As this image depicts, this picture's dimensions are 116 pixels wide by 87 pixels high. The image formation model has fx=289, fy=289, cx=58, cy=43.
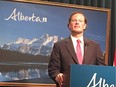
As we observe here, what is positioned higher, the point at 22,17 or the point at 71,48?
the point at 22,17

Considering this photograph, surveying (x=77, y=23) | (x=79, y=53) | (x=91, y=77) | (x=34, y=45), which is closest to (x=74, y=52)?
(x=79, y=53)

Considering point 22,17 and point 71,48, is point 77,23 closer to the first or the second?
point 71,48

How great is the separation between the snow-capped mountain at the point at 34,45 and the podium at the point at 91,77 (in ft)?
4.18

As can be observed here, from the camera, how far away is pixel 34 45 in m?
2.39

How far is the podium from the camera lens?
3.59ft

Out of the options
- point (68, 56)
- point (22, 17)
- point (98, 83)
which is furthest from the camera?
point (22, 17)

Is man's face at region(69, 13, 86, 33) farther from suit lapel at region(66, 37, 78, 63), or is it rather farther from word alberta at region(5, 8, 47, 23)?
word alberta at region(5, 8, 47, 23)

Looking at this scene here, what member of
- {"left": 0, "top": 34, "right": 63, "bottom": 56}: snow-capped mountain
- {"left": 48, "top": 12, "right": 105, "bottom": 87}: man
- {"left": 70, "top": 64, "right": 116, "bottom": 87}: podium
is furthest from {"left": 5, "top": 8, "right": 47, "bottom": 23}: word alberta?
{"left": 70, "top": 64, "right": 116, "bottom": 87}: podium

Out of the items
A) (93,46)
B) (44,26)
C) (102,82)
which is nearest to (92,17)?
(44,26)

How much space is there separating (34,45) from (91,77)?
1338 millimetres

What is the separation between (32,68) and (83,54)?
917mm

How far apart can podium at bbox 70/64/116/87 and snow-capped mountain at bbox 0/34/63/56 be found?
127 cm

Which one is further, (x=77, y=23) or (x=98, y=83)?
(x=77, y=23)

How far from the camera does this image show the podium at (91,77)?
3.59 ft
